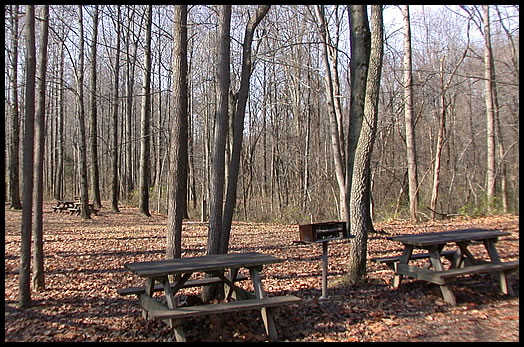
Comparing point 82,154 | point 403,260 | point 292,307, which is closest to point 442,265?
point 403,260

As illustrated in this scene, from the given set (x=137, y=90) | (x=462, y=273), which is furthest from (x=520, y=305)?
(x=137, y=90)

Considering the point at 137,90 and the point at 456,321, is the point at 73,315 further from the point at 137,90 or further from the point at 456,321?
the point at 137,90

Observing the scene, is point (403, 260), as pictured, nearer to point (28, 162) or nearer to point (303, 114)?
point (28, 162)

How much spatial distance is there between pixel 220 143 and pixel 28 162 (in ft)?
8.54

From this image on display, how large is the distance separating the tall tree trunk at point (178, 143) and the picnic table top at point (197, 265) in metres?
1.66

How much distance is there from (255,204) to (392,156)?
8411 mm

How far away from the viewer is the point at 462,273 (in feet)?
19.4

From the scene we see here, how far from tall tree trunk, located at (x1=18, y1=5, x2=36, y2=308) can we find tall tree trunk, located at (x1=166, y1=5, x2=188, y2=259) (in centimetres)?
198

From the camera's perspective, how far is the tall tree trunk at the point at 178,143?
689cm

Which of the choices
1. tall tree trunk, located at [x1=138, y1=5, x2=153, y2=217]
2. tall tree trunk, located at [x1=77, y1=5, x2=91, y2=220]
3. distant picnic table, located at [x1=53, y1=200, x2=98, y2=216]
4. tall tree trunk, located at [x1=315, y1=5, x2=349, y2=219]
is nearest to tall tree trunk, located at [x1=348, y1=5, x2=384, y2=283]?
tall tree trunk, located at [x1=315, y1=5, x2=349, y2=219]

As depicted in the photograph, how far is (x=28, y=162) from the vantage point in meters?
5.79

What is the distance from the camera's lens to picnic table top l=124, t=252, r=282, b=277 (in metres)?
4.54

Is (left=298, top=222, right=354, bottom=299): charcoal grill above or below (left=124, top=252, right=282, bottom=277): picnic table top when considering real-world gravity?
above

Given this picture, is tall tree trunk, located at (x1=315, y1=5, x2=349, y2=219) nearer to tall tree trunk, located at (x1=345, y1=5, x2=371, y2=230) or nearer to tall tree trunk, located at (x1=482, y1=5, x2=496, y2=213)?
tall tree trunk, located at (x1=345, y1=5, x2=371, y2=230)
